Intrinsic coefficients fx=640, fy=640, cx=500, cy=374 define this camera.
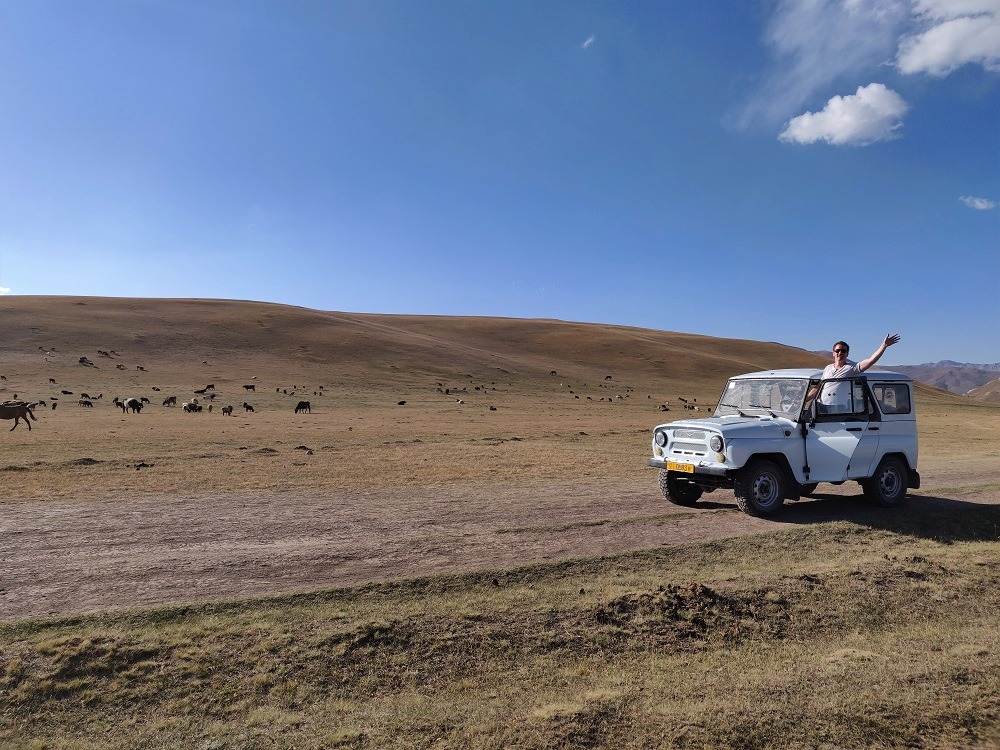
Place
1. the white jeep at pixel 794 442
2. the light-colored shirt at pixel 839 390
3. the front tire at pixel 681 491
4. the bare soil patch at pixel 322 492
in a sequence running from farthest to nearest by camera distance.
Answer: the front tire at pixel 681 491 < the light-colored shirt at pixel 839 390 < the white jeep at pixel 794 442 < the bare soil patch at pixel 322 492

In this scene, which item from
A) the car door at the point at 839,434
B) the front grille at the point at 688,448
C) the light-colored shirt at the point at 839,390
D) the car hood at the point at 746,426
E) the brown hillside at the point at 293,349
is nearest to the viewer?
the car hood at the point at 746,426

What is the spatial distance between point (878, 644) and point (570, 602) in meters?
3.17

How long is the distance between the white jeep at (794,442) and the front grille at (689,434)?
0.02 metres

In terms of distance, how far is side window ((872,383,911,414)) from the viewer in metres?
12.0

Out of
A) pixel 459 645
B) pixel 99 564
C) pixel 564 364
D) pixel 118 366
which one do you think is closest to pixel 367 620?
pixel 459 645

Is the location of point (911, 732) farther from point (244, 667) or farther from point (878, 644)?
point (244, 667)

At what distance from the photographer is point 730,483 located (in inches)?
→ 431

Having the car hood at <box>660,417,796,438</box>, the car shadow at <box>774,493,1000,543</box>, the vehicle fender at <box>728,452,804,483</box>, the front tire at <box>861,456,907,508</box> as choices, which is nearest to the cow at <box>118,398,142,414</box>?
the car hood at <box>660,417,796,438</box>

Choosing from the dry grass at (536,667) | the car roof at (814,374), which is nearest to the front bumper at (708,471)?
the car roof at (814,374)

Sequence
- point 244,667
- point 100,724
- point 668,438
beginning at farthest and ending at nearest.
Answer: point 668,438, point 244,667, point 100,724

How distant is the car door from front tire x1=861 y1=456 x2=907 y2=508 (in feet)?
1.59

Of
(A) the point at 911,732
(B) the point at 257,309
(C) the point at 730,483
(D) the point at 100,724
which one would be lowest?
(D) the point at 100,724

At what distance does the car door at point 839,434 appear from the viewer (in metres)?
11.2

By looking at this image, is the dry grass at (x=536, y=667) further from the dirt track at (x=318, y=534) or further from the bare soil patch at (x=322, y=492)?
the bare soil patch at (x=322, y=492)
